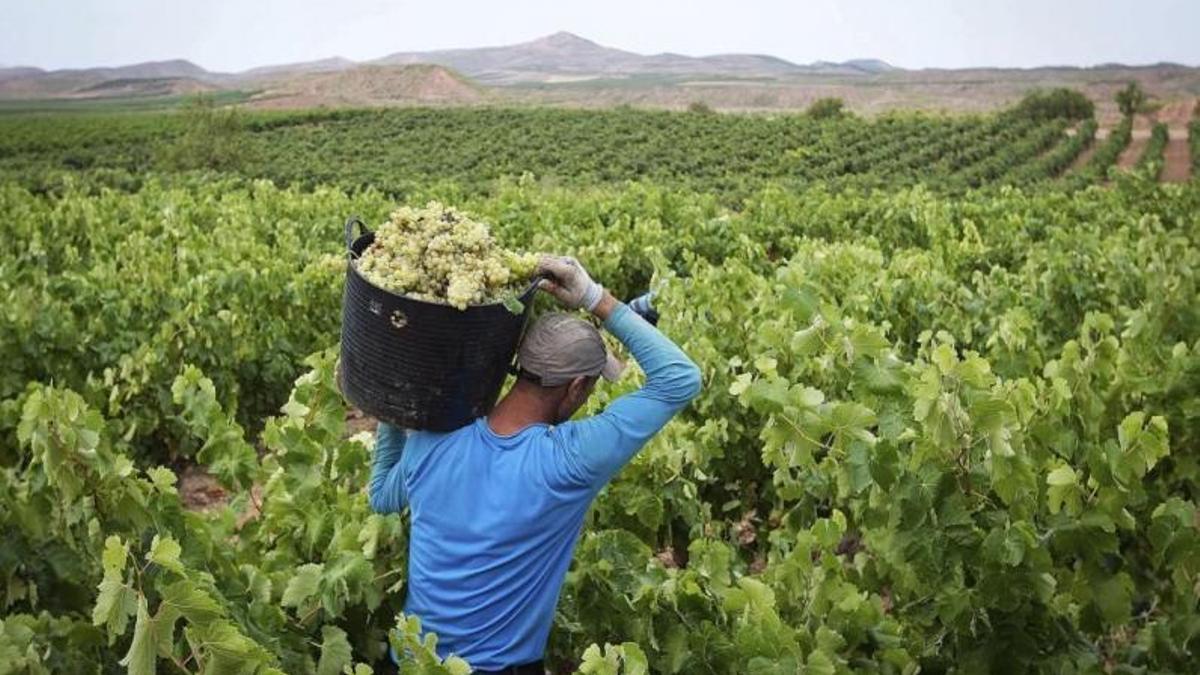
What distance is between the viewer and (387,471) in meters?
3.04

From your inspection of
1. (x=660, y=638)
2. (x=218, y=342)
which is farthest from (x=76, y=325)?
(x=660, y=638)

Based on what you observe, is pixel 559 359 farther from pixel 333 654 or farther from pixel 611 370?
pixel 333 654

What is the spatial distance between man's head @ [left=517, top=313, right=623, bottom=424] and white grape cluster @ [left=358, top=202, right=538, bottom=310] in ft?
0.45

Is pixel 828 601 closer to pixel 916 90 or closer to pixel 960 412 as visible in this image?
pixel 960 412

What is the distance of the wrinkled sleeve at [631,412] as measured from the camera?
8.42ft

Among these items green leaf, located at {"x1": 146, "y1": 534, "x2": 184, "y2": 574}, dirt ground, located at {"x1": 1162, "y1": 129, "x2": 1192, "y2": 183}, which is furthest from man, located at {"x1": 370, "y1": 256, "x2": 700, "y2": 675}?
dirt ground, located at {"x1": 1162, "y1": 129, "x2": 1192, "y2": 183}

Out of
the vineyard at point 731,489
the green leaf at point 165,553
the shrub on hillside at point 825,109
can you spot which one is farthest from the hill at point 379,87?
the green leaf at point 165,553

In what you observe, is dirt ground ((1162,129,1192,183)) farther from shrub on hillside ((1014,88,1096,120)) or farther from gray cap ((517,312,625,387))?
gray cap ((517,312,625,387))

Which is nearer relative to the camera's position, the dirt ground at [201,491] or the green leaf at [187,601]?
the green leaf at [187,601]

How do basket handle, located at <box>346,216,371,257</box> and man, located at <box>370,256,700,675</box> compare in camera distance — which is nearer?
man, located at <box>370,256,700,675</box>

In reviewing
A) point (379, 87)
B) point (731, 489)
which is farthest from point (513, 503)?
point (379, 87)

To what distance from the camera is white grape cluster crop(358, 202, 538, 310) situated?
2.56m

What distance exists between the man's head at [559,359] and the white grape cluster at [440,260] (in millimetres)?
136

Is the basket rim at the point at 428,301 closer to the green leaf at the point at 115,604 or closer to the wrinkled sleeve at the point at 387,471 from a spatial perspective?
the wrinkled sleeve at the point at 387,471
